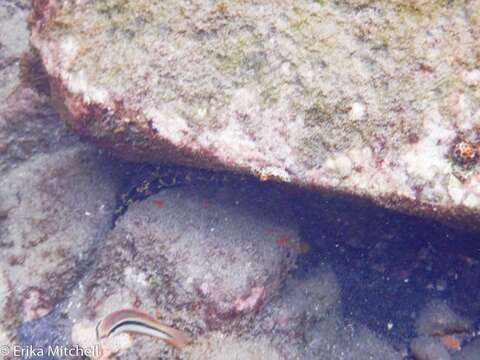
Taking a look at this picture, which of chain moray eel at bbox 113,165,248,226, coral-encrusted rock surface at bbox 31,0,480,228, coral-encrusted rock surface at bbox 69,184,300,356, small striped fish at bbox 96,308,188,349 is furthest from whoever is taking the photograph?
chain moray eel at bbox 113,165,248,226

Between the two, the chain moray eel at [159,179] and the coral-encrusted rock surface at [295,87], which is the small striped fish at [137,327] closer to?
the chain moray eel at [159,179]

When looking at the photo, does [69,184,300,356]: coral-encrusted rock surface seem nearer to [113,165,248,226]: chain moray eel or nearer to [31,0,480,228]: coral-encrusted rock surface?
[113,165,248,226]: chain moray eel

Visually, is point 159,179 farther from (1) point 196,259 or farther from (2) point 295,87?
(2) point 295,87

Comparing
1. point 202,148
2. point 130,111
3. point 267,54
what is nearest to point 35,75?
point 130,111

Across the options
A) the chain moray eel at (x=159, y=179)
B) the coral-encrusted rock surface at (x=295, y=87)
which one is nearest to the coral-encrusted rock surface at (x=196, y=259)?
the chain moray eel at (x=159, y=179)

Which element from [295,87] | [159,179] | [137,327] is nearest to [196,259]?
[137,327]

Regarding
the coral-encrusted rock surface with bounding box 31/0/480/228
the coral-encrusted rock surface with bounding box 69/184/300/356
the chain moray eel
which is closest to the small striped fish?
the coral-encrusted rock surface with bounding box 69/184/300/356

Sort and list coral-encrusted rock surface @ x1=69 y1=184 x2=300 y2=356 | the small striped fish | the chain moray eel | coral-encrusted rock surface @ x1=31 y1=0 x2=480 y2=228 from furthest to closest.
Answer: the chain moray eel < coral-encrusted rock surface @ x1=69 y1=184 x2=300 y2=356 < the small striped fish < coral-encrusted rock surface @ x1=31 y1=0 x2=480 y2=228
